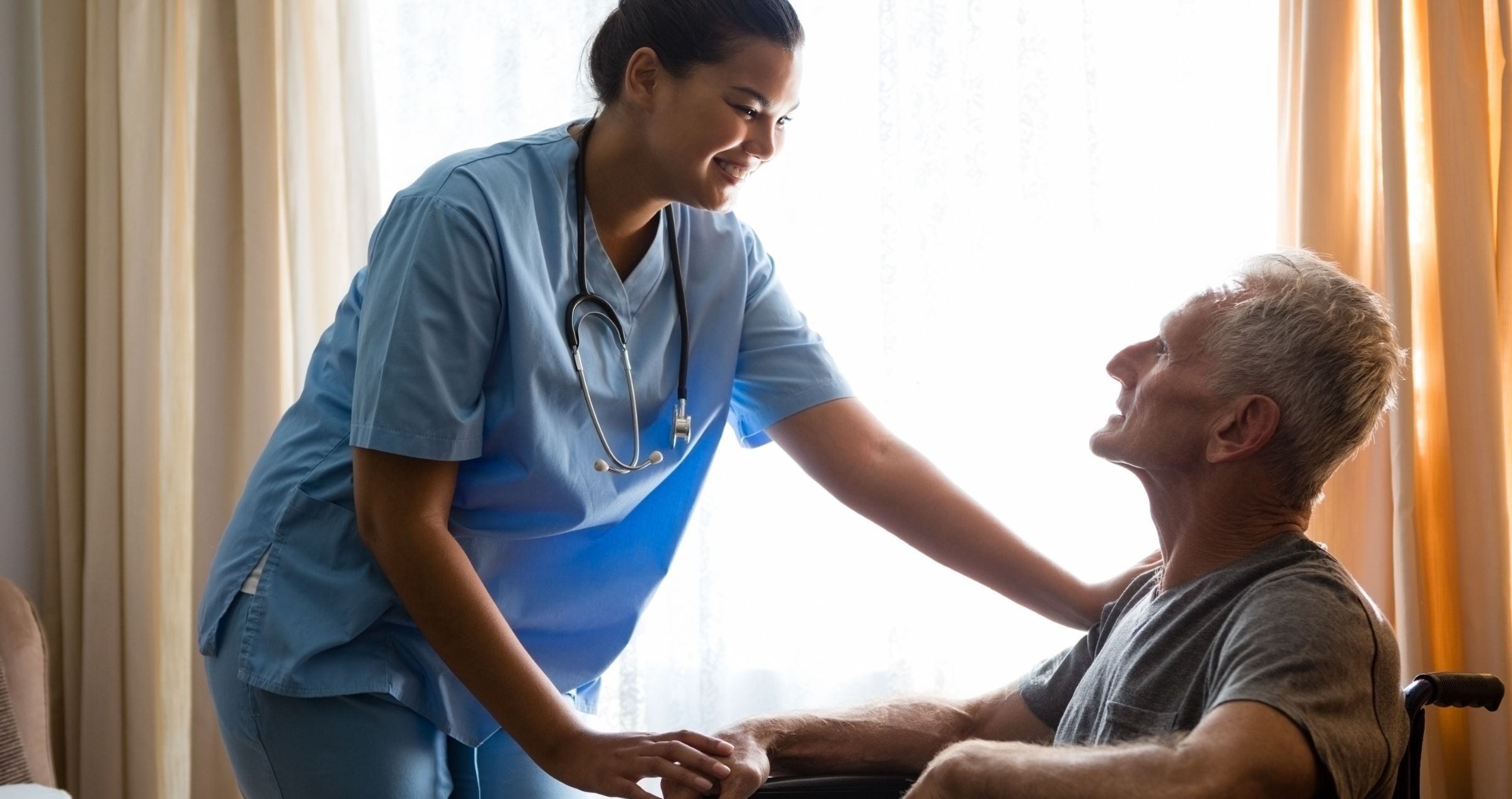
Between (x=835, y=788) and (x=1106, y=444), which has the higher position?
(x=1106, y=444)

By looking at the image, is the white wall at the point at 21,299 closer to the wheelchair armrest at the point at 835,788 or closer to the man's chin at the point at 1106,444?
the wheelchair armrest at the point at 835,788

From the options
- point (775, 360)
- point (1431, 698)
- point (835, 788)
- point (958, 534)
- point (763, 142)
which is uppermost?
point (763, 142)

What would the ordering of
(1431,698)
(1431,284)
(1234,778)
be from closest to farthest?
1. (1234,778)
2. (1431,698)
3. (1431,284)

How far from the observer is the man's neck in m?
1.29

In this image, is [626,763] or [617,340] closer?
[626,763]

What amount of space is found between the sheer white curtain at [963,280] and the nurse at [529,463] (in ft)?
2.60

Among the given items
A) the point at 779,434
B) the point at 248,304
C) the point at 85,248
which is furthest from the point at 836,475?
the point at 85,248

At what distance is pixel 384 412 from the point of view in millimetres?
1285

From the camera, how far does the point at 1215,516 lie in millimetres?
1316

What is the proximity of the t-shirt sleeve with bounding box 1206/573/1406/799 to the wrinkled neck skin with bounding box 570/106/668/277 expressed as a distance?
31.9 inches

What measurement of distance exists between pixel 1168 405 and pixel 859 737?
0.54 meters

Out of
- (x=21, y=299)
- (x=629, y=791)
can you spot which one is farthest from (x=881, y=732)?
(x=21, y=299)

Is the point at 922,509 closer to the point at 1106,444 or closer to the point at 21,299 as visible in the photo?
the point at 1106,444

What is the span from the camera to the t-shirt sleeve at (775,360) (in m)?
1.64
